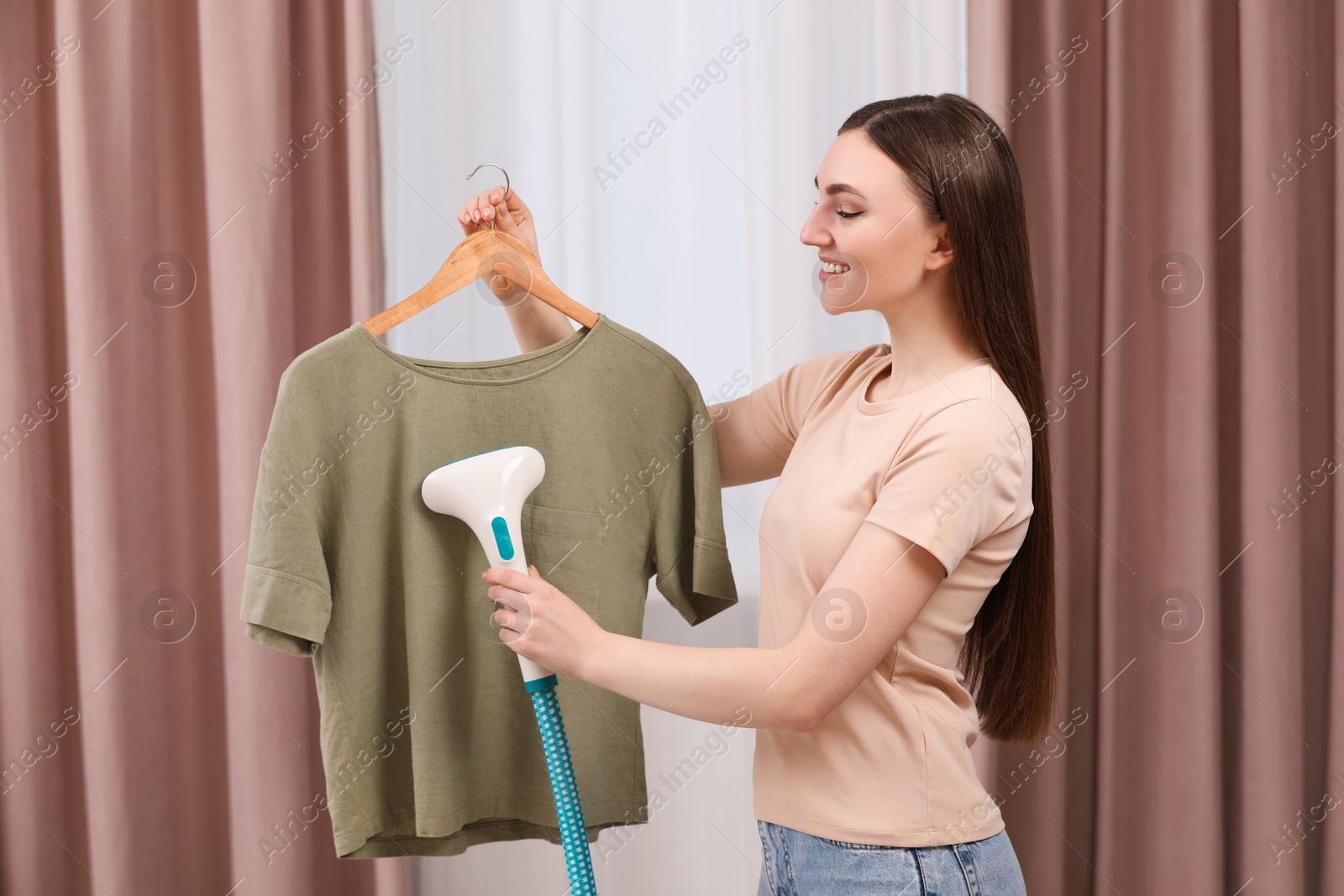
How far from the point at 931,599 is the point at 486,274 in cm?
57

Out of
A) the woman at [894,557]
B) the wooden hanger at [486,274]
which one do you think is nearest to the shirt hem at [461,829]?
the woman at [894,557]

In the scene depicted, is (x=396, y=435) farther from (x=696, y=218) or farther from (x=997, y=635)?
(x=696, y=218)

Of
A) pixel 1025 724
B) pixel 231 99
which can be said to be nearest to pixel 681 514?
pixel 1025 724

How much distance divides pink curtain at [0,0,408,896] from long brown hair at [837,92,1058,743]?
98 centimetres

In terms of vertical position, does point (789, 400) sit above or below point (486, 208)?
below

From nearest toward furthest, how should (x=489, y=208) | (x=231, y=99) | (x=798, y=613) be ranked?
1. (x=798, y=613)
2. (x=489, y=208)
3. (x=231, y=99)

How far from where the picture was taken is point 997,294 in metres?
0.99

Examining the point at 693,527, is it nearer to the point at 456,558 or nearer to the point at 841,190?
the point at 456,558

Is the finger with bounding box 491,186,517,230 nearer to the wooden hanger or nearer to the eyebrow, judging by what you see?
the wooden hanger

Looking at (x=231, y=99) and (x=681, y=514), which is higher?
(x=231, y=99)

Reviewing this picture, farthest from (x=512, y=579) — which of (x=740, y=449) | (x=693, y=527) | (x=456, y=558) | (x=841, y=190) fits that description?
(x=841, y=190)

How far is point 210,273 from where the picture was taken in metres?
1.62

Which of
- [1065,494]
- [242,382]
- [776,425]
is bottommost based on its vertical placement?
[1065,494]

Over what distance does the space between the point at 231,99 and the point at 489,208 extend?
77 cm
